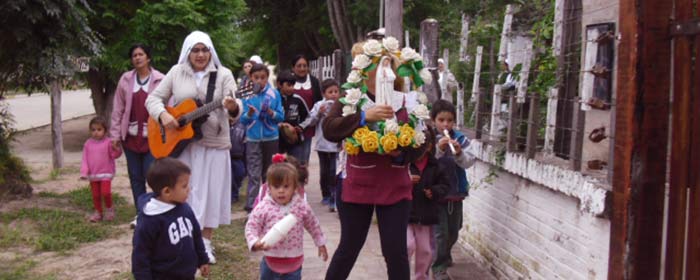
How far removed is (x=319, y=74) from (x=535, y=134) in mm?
16428

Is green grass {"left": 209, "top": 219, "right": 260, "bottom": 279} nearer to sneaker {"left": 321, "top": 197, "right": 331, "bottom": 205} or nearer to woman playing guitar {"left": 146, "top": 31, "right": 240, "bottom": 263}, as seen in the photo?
woman playing guitar {"left": 146, "top": 31, "right": 240, "bottom": 263}

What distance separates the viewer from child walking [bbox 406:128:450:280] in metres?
5.52

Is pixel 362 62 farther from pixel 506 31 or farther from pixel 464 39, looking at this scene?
pixel 464 39

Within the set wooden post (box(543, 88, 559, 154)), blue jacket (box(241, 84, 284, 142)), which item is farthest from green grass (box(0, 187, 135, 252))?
wooden post (box(543, 88, 559, 154))

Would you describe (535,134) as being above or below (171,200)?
above

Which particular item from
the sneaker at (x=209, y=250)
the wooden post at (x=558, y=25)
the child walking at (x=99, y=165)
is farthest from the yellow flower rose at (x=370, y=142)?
the child walking at (x=99, y=165)

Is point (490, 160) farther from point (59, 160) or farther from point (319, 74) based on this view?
point (319, 74)

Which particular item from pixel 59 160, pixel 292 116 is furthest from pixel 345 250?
pixel 59 160

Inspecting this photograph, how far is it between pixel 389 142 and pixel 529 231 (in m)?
1.52

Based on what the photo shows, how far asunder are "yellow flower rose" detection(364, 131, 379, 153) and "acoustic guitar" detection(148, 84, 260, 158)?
204 centimetres

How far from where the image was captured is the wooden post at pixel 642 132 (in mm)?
2961

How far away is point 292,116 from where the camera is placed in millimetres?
8938

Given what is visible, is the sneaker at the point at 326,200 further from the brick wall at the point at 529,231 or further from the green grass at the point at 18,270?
the green grass at the point at 18,270

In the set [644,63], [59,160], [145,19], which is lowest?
[59,160]
